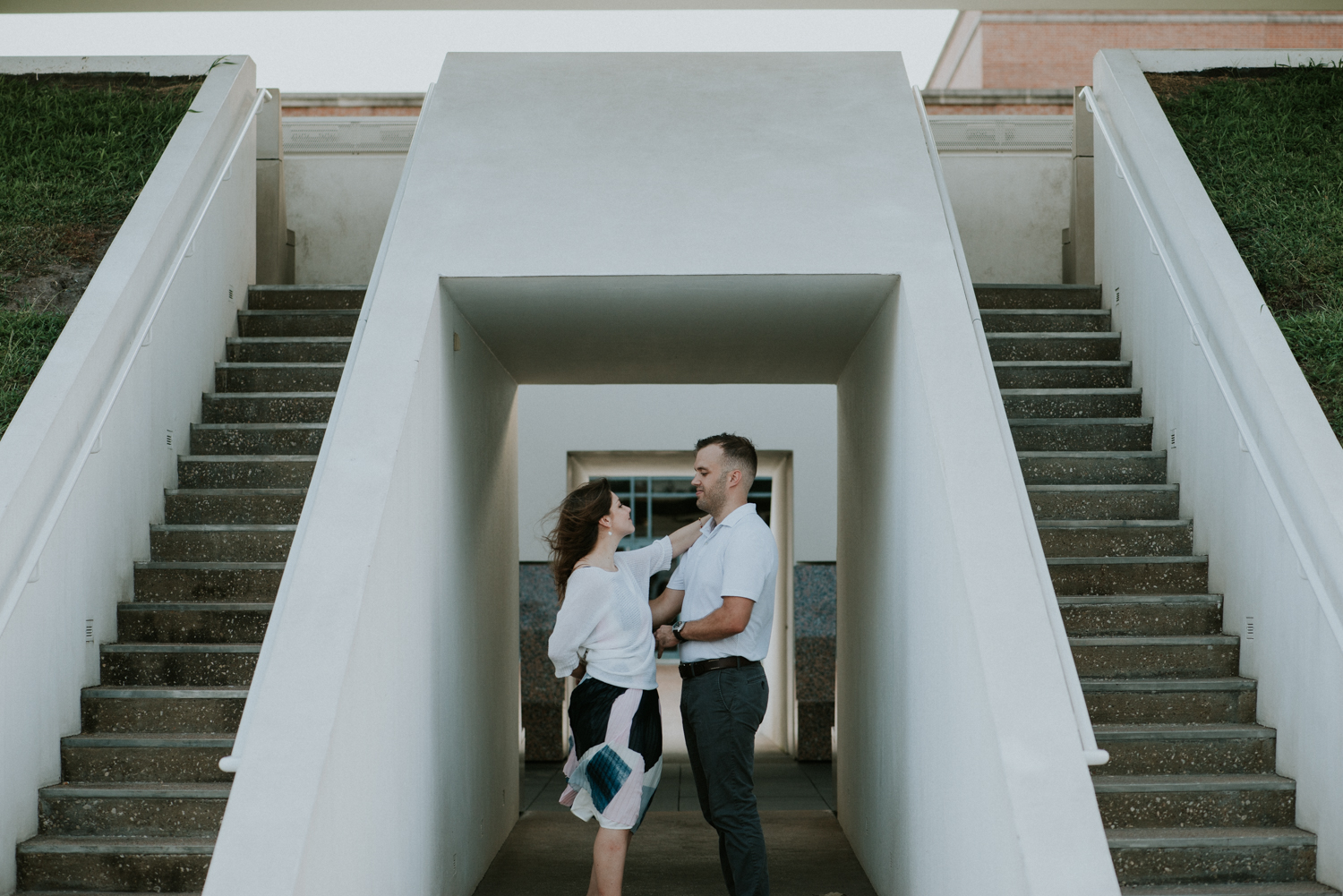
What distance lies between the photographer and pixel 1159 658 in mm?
4641

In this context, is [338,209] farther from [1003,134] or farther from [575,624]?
[575,624]

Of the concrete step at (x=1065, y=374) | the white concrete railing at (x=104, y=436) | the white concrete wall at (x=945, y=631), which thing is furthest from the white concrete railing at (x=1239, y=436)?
the white concrete railing at (x=104, y=436)

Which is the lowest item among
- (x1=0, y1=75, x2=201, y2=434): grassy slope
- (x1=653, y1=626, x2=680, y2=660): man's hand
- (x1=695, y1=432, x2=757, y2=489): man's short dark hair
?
(x1=653, y1=626, x2=680, y2=660): man's hand

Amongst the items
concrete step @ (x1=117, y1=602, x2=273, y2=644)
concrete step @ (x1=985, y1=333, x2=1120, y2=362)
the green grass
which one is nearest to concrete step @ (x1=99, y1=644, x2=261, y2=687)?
concrete step @ (x1=117, y1=602, x2=273, y2=644)

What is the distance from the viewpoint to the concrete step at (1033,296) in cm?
698

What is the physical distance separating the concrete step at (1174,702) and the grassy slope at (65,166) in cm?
476

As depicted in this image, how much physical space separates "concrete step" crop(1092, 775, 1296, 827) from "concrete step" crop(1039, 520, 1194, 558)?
131cm

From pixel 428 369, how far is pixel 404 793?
4.81 ft

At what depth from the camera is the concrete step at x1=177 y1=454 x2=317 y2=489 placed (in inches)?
217

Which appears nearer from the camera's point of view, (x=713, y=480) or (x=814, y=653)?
(x=713, y=480)

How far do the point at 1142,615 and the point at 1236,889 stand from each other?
4.21ft

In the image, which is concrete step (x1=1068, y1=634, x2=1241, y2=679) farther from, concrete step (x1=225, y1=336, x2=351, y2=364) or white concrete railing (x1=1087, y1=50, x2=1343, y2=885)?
concrete step (x1=225, y1=336, x2=351, y2=364)

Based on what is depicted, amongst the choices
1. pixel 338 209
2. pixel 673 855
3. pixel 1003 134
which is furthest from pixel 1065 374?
pixel 338 209

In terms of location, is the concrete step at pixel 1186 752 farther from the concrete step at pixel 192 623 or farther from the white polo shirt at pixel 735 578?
the concrete step at pixel 192 623
